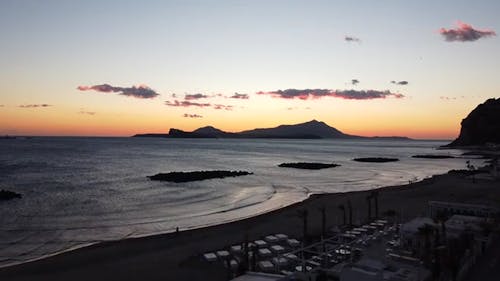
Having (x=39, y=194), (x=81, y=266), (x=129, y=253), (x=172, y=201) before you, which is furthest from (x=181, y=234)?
(x=39, y=194)

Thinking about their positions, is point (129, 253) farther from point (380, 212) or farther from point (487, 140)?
point (487, 140)

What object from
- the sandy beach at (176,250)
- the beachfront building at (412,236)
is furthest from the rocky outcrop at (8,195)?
the beachfront building at (412,236)

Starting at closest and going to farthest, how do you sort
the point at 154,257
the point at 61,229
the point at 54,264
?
the point at 54,264 < the point at 154,257 < the point at 61,229

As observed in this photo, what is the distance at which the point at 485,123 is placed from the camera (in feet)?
557

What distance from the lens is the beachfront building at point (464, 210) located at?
24875 mm

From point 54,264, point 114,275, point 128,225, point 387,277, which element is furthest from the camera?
point 128,225

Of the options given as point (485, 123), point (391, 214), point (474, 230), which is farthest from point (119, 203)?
point (485, 123)

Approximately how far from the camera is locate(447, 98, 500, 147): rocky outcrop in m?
165

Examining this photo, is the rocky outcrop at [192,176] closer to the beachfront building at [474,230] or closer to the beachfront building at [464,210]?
the beachfront building at [464,210]

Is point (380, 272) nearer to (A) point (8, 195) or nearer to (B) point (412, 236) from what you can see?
(B) point (412, 236)

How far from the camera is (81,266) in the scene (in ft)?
72.6

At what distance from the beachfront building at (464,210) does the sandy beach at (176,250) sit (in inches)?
227

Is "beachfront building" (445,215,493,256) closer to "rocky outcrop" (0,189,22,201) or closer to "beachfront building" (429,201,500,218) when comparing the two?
"beachfront building" (429,201,500,218)

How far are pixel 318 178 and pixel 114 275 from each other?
5148 cm
